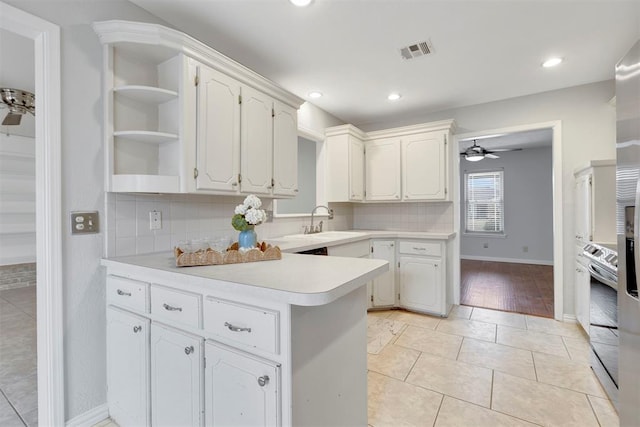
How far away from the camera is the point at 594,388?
1927 millimetres

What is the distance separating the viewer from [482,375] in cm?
210

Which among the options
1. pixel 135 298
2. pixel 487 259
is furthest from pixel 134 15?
pixel 487 259

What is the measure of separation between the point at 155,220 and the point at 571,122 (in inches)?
158

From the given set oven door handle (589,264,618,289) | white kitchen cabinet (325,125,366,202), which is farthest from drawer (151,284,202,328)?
white kitchen cabinet (325,125,366,202)

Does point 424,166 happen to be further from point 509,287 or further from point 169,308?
point 169,308

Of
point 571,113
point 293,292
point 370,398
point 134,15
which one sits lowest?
point 370,398

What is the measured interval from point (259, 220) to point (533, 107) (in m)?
3.40

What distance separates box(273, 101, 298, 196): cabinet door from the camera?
2469mm

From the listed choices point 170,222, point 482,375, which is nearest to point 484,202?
point 482,375

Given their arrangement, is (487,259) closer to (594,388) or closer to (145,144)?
(594,388)

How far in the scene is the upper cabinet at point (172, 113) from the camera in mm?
1667

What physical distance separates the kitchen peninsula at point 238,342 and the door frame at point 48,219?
0.22 meters

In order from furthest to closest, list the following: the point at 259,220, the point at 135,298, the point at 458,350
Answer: the point at 458,350
the point at 259,220
the point at 135,298

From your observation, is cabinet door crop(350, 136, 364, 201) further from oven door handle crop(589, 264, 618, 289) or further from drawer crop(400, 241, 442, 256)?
oven door handle crop(589, 264, 618, 289)
